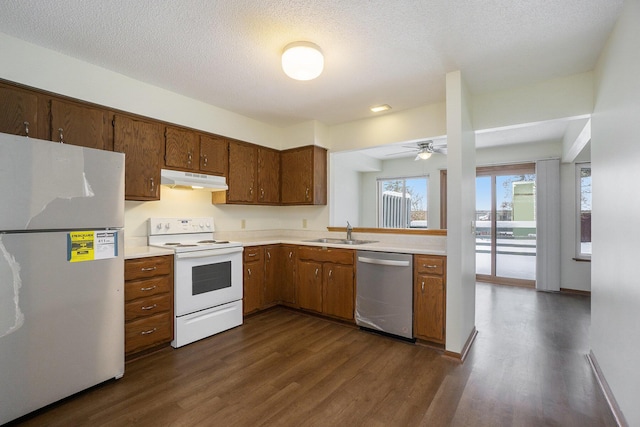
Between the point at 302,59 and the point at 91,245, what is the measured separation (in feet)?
6.63

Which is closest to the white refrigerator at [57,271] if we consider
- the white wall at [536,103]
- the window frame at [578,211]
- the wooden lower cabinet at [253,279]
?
the wooden lower cabinet at [253,279]

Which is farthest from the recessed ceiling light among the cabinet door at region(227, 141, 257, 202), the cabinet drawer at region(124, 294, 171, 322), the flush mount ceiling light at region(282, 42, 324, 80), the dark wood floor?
the cabinet drawer at region(124, 294, 171, 322)

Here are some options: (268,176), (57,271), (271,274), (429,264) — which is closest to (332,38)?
(429,264)

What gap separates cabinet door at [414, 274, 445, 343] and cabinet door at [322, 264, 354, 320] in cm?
76

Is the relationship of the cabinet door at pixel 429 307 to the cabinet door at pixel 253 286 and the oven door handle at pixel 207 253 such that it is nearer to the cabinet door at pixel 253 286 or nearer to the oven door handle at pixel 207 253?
the cabinet door at pixel 253 286

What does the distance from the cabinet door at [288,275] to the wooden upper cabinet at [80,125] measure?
7.33 ft

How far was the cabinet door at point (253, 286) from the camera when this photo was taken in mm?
3543

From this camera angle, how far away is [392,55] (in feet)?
7.92

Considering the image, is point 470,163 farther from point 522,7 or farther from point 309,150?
point 309,150

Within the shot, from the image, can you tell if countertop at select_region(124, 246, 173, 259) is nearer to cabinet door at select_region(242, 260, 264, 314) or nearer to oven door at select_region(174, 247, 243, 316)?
oven door at select_region(174, 247, 243, 316)

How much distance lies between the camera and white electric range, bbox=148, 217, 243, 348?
2.87m

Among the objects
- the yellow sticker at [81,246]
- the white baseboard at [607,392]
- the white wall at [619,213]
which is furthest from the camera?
the yellow sticker at [81,246]

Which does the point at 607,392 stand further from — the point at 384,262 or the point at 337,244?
the point at 337,244

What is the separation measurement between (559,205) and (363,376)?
4.80 meters
